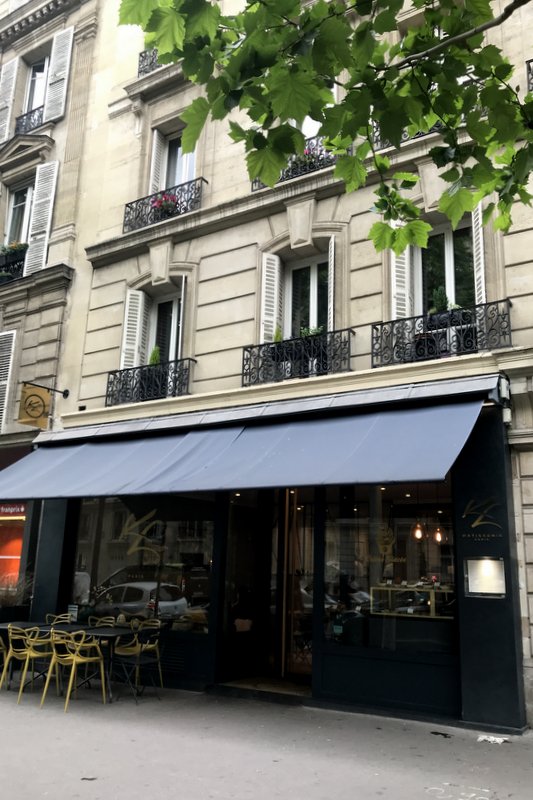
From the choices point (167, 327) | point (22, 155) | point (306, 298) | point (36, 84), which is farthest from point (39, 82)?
point (306, 298)

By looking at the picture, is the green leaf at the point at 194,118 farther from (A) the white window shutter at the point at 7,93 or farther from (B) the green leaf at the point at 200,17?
(A) the white window shutter at the point at 7,93

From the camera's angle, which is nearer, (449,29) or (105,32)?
(449,29)

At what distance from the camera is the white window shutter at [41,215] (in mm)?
14180

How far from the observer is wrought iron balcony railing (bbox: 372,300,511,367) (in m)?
8.41

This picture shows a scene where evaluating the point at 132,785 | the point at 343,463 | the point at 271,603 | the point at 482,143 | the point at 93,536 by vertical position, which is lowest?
the point at 132,785

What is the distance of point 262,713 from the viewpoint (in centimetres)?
834

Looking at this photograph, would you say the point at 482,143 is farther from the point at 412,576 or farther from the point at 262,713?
the point at 262,713

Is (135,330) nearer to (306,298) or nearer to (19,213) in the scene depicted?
(306,298)

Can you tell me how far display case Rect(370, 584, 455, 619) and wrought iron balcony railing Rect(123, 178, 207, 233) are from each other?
723 cm

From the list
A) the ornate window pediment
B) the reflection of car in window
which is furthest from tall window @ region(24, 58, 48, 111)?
the reflection of car in window

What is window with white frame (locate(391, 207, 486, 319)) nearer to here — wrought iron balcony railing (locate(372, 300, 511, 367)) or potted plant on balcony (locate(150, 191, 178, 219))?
wrought iron balcony railing (locate(372, 300, 511, 367))

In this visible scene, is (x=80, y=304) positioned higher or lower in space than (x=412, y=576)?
higher

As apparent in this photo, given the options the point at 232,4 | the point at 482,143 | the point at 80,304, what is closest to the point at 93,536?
the point at 80,304

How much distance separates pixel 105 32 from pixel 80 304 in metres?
6.40
